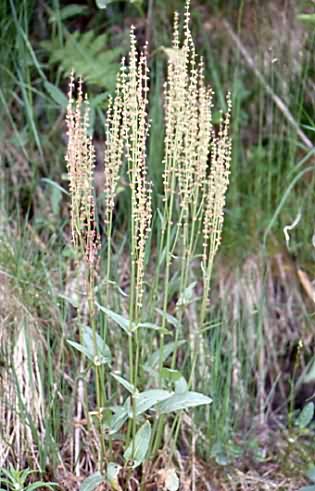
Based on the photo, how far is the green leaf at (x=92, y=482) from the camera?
1.85 m

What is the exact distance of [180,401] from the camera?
6.14 feet

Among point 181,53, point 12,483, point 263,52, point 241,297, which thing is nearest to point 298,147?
point 263,52

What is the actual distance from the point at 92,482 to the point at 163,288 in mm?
734

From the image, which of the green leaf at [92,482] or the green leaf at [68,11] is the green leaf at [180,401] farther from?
the green leaf at [68,11]

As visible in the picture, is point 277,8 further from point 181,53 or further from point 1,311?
point 1,311

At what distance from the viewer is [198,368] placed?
7.60 ft

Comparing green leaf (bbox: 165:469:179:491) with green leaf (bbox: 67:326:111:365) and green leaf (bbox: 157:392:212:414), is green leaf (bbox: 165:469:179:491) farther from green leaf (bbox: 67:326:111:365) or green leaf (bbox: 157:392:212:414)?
green leaf (bbox: 67:326:111:365)

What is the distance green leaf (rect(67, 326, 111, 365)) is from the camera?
1.84m

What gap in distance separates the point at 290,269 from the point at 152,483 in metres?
0.89

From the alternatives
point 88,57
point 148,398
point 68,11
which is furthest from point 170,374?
point 68,11

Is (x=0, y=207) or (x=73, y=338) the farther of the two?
(x=0, y=207)

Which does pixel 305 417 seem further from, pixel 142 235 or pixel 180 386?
pixel 142 235

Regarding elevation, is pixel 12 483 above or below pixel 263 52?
below

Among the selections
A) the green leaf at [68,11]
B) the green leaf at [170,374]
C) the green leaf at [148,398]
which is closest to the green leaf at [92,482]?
the green leaf at [148,398]
